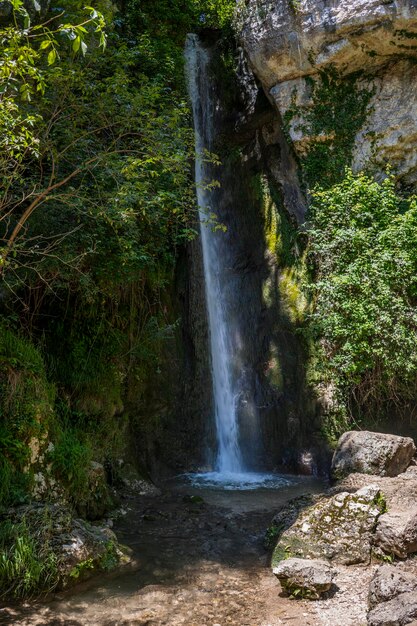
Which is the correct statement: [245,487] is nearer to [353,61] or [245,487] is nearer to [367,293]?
[367,293]

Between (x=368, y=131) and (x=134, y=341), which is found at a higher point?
(x=368, y=131)

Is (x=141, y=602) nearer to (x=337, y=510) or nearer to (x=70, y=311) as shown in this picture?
(x=337, y=510)

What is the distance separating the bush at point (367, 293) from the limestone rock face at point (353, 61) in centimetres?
112

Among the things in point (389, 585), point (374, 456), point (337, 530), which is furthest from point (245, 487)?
point (389, 585)

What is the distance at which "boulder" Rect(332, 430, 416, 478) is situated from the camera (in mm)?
7195

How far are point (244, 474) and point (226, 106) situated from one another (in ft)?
29.4

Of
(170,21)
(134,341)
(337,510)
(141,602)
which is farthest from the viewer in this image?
(170,21)

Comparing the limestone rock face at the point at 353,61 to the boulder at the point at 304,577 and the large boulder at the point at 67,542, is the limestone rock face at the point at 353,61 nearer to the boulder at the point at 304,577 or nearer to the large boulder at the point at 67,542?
the boulder at the point at 304,577

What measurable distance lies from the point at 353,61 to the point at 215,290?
18.0 ft

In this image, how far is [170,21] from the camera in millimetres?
13836

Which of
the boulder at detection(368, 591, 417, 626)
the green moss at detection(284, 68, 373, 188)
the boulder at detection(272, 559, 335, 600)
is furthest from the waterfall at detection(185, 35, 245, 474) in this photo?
the boulder at detection(368, 591, 417, 626)

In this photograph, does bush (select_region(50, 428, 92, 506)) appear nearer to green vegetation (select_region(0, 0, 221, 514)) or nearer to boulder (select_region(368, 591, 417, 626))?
green vegetation (select_region(0, 0, 221, 514))

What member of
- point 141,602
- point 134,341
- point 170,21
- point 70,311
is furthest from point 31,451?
point 170,21

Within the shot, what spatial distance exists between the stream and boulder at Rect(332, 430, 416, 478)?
1086 millimetres
